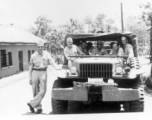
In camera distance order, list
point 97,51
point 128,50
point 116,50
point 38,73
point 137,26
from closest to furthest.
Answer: point 38,73
point 128,50
point 116,50
point 97,51
point 137,26

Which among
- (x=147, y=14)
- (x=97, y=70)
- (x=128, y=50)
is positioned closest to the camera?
(x=97, y=70)

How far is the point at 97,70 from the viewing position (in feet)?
15.8

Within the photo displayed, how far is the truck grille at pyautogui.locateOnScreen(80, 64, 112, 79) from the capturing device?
4.80 meters

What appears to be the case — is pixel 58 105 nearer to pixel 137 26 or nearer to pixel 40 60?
pixel 40 60

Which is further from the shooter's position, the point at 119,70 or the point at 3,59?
the point at 3,59

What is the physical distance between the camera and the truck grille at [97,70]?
15.8ft

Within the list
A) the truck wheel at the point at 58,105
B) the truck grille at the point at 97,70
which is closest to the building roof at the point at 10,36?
the truck wheel at the point at 58,105

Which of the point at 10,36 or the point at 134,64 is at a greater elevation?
the point at 10,36

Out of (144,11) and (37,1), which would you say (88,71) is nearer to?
(37,1)

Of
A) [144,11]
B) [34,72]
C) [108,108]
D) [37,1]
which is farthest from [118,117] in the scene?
[144,11]

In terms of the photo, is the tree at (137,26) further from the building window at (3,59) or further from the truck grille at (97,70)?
the building window at (3,59)

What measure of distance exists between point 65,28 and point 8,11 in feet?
50.6

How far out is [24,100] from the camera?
267 inches

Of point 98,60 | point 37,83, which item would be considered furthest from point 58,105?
point 98,60
